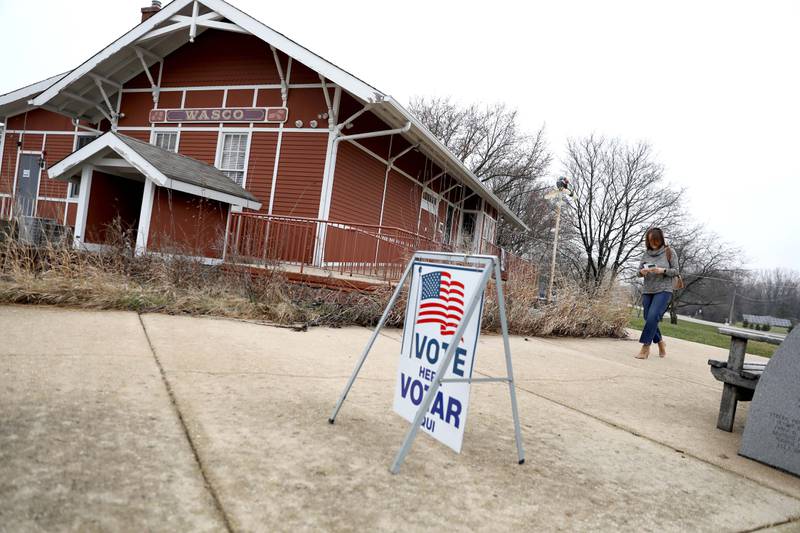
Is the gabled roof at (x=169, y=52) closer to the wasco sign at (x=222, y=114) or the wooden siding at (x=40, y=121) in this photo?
the wooden siding at (x=40, y=121)

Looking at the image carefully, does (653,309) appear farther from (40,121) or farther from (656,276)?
(40,121)

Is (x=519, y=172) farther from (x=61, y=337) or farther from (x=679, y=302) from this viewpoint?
(x=61, y=337)

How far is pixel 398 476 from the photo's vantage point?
2.18 metres

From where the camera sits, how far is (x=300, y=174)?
12398mm

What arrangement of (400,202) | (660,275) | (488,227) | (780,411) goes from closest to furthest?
(780,411)
(660,275)
(400,202)
(488,227)

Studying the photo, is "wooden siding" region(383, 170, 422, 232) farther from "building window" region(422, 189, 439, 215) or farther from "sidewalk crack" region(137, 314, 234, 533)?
"sidewalk crack" region(137, 314, 234, 533)

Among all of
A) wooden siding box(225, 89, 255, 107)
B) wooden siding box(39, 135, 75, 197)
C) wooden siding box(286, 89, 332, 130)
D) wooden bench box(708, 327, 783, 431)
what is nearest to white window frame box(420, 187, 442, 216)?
wooden siding box(286, 89, 332, 130)

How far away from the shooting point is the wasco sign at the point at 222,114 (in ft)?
41.8

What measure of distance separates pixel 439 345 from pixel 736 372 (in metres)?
2.21

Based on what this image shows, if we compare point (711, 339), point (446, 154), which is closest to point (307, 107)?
point (446, 154)

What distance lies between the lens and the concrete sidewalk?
1772 millimetres

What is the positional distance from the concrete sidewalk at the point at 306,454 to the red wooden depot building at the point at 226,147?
4.94 meters

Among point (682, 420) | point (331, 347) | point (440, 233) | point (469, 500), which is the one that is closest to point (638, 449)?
point (682, 420)

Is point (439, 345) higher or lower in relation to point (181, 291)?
higher
